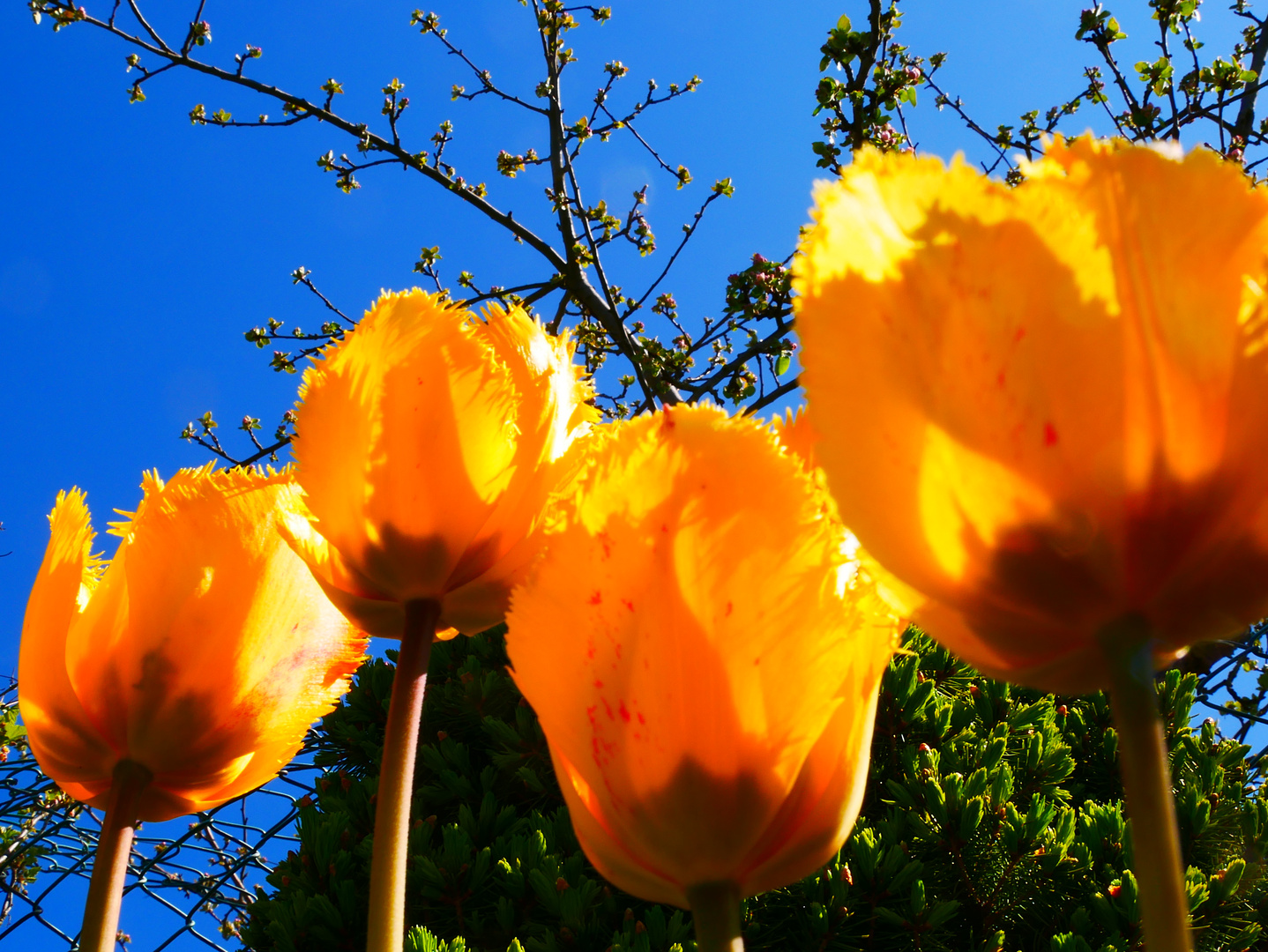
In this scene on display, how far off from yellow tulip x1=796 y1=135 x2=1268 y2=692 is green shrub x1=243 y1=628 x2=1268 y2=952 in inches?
33.9

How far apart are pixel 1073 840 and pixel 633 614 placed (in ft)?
4.89

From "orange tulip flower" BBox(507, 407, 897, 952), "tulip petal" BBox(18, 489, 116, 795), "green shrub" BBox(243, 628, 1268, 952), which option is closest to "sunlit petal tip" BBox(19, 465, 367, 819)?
"tulip petal" BBox(18, 489, 116, 795)

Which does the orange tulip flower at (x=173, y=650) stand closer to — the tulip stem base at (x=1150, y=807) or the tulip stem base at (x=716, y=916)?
the tulip stem base at (x=716, y=916)

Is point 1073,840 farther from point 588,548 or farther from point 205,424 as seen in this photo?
point 205,424

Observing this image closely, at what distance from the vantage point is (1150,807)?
0.30 m

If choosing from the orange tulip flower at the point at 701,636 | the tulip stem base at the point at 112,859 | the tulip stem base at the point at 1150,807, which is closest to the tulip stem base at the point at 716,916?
the orange tulip flower at the point at 701,636

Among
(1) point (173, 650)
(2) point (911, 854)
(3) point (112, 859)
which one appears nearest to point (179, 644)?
(1) point (173, 650)

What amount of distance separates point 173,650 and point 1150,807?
1.75 ft

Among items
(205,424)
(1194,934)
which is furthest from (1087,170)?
(205,424)

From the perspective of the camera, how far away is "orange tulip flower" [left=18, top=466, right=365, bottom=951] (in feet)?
2.05

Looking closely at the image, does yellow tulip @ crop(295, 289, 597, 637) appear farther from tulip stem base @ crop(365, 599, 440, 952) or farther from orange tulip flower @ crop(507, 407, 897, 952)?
orange tulip flower @ crop(507, 407, 897, 952)

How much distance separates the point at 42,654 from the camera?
2.07 feet

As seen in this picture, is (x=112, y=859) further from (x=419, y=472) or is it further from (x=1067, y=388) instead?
(x=1067, y=388)

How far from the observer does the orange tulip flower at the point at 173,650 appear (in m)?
0.62
